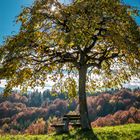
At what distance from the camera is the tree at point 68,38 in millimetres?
28345

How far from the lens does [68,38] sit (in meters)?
27.5

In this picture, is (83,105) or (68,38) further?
(83,105)

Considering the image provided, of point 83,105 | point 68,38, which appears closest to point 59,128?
point 83,105

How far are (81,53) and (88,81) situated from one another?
9.24m

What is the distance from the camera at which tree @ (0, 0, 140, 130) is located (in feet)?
93.0

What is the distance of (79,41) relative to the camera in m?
27.8

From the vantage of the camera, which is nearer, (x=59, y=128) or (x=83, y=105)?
(x=59, y=128)

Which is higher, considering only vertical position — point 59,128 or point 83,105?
point 83,105

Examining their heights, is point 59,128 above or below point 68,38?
below

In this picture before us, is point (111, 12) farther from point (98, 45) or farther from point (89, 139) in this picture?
point (89, 139)

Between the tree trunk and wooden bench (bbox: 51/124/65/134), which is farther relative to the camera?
the tree trunk

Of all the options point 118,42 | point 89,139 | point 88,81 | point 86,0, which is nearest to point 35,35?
point 86,0

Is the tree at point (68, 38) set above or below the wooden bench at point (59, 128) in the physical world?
above

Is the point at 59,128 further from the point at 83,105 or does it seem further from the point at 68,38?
the point at 68,38
